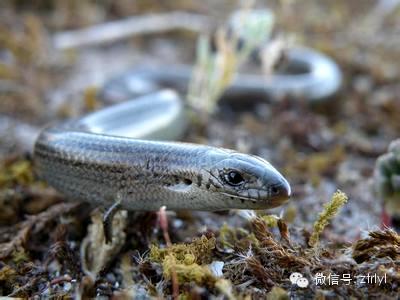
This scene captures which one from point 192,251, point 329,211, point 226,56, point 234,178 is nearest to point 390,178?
point 329,211

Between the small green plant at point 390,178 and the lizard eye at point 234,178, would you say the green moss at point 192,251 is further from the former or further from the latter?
the small green plant at point 390,178

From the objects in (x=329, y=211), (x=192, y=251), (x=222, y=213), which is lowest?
(x=222, y=213)

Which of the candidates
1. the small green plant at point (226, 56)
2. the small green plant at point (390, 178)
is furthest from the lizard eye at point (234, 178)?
the small green plant at point (226, 56)

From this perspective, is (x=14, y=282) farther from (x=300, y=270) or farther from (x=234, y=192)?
(x=300, y=270)

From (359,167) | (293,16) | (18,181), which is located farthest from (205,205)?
(293,16)

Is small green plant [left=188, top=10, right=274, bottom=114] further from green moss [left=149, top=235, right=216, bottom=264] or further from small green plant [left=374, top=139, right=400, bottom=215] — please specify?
green moss [left=149, top=235, right=216, bottom=264]

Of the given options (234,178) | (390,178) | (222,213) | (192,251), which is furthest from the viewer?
(222,213)

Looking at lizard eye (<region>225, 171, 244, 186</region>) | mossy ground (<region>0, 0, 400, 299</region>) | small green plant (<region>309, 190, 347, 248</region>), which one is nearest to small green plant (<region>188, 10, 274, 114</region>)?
mossy ground (<region>0, 0, 400, 299</region>)

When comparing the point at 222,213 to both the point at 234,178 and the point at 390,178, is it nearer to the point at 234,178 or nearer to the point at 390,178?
the point at 234,178
